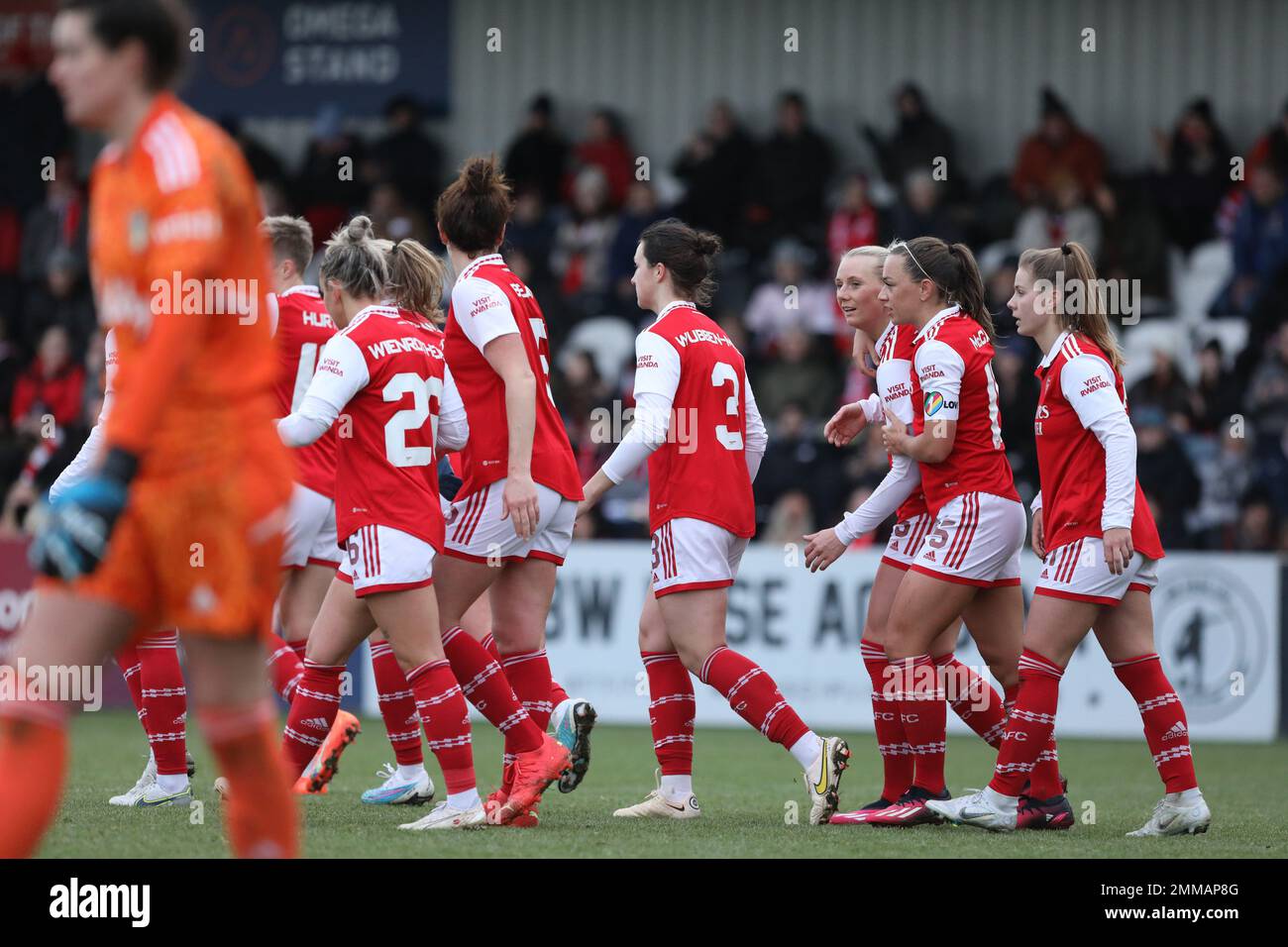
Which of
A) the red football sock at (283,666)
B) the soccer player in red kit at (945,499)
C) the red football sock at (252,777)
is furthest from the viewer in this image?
the red football sock at (283,666)

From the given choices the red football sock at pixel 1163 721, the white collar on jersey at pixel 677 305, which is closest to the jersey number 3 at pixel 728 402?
the white collar on jersey at pixel 677 305

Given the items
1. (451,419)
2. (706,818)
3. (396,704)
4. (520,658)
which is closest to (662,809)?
(706,818)

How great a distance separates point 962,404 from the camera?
6625 millimetres

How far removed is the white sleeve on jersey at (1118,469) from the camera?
6.15 metres

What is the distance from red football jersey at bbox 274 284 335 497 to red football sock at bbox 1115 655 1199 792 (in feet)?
11.0

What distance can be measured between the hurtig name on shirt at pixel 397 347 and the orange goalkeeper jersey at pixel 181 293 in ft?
7.51

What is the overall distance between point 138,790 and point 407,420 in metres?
2.08

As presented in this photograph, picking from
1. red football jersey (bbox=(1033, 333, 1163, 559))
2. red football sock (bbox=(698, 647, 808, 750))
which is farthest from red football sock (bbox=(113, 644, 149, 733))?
red football jersey (bbox=(1033, 333, 1163, 559))

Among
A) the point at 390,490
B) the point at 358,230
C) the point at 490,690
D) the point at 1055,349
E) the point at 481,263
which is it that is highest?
the point at 358,230

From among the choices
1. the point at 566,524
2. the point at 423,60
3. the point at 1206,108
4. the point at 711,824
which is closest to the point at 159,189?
the point at 566,524

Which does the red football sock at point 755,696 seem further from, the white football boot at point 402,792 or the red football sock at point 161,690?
the red football sock at point 161,690

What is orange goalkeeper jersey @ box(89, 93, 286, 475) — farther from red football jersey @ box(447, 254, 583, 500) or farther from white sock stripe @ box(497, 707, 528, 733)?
white sock stripe @ box(497, 707, 528, 733)

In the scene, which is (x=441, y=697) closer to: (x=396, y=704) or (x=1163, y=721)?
(x=396, y=704)

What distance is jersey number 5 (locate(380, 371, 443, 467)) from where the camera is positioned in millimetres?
6133
